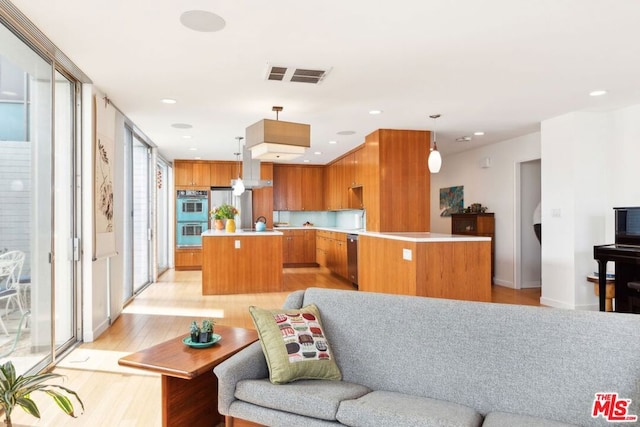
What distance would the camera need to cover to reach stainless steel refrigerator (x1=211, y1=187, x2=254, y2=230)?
9.62 m

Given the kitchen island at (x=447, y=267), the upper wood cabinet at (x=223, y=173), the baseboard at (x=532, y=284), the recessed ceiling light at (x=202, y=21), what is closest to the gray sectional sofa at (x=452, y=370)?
the recessed ceiling light at (x=202, y=21)

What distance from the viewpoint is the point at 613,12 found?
8.90ft

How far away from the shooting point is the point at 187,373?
6.53 feet

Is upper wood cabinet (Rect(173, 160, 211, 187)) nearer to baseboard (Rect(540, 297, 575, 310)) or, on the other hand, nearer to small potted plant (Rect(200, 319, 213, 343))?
baseboard (Rect(540, 297, 575, 310))

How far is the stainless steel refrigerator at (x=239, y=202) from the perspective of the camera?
379 inches

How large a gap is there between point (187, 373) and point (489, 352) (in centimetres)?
141

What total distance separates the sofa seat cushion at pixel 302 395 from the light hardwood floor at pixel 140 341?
853 mm

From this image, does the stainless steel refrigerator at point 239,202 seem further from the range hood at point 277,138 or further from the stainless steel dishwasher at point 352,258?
the range hood at point 277,138

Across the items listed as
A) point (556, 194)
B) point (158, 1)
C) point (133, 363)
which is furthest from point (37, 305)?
point (556, 194)

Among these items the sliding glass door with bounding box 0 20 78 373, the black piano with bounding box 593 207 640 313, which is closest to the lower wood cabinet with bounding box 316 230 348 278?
the black piano with bounding box 593 207 640 313

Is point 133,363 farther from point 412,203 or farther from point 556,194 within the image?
point 556,194

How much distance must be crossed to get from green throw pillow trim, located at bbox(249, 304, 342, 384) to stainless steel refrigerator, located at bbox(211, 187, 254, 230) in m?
7.44

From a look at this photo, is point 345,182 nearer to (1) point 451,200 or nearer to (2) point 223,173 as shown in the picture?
(1) point 451,200

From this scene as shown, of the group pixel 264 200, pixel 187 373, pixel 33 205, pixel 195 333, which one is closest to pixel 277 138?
pixel 33 205
